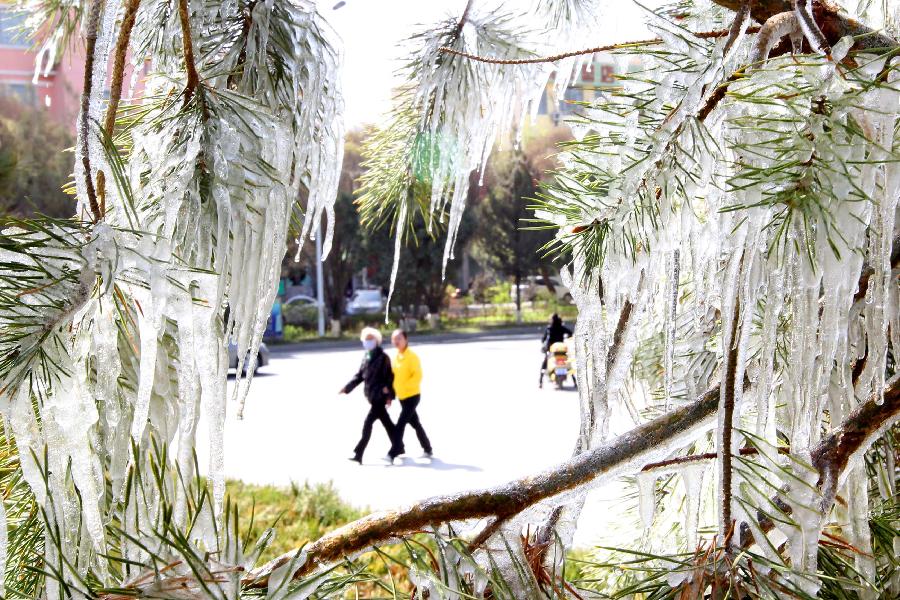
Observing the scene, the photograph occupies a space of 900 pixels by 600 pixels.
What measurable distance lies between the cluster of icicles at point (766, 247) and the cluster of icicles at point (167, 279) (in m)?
0.39

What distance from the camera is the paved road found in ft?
22.9

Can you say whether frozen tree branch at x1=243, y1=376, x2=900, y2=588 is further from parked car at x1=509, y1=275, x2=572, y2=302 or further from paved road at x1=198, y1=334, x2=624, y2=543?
parked car at x1=509, y1=275, x2=572, y2=302

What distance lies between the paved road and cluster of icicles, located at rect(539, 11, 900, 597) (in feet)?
10.4

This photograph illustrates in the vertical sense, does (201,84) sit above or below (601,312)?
above

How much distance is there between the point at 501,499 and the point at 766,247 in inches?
17.6

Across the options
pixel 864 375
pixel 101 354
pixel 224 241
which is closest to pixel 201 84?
pixel 224 241

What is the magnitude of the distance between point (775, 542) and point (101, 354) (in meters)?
0.84

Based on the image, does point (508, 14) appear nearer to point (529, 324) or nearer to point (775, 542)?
→ point (775, 542)

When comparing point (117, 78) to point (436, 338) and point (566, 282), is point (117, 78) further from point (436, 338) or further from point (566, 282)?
point (436, 338)

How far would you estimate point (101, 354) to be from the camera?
0.84 metres

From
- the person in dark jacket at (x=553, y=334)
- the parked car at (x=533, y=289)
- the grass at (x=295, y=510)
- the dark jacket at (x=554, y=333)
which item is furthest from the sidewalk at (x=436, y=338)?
the grass at (x=295, y=510)

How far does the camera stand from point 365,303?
86.5 ft

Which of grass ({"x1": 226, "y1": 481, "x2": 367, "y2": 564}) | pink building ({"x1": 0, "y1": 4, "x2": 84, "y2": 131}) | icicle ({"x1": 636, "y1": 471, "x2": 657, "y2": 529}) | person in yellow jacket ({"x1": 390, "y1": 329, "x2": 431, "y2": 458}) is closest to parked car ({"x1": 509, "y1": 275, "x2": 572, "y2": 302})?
pink building ({"x1": 0, "y1": 4, "x2": 84, "y2": 131})

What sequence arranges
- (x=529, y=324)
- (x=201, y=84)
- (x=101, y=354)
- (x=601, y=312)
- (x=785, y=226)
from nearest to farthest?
(x=785, y=226), (x=101, y=354), (x=201, y=84), (x=601, y=312), (x=529, y=324)
